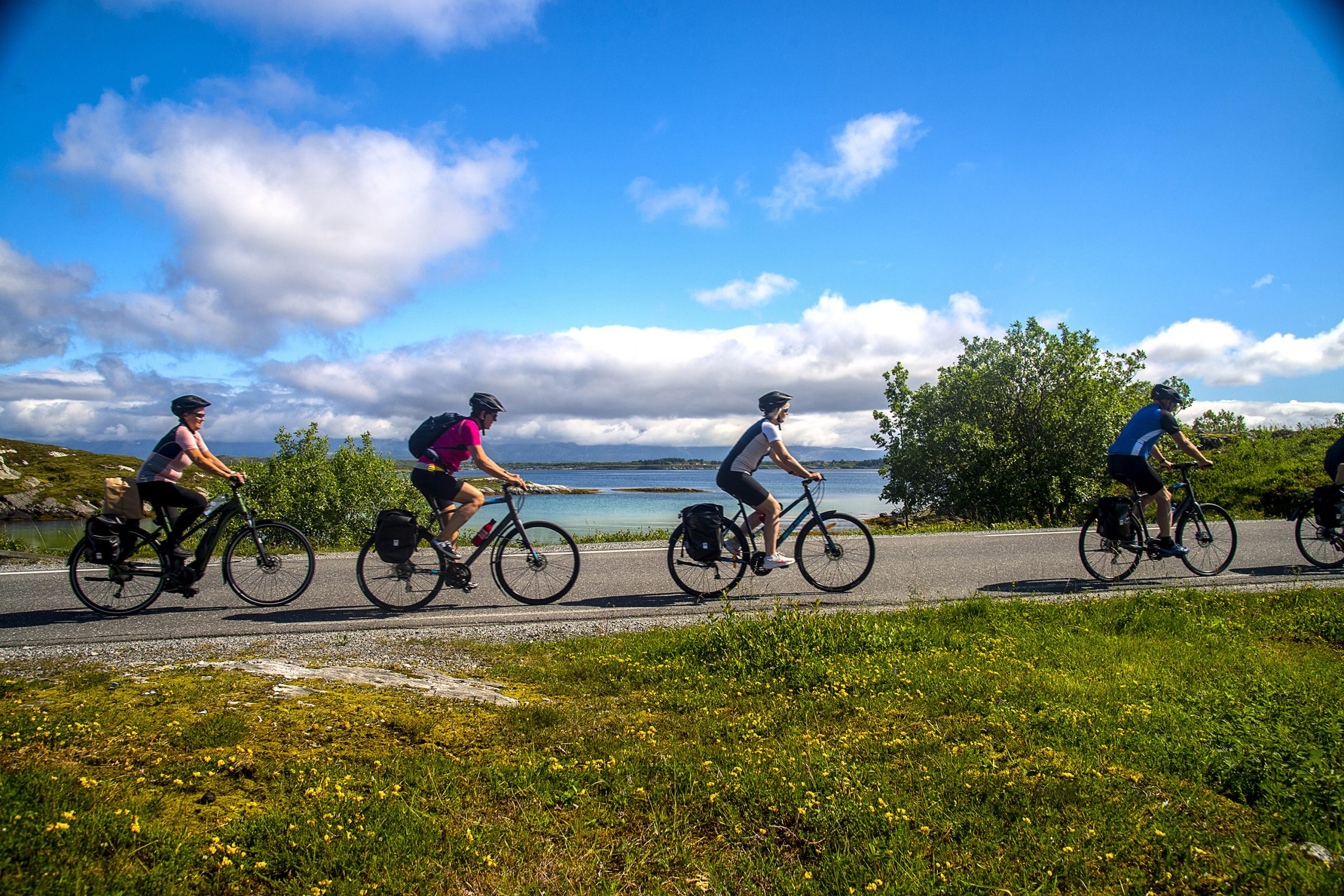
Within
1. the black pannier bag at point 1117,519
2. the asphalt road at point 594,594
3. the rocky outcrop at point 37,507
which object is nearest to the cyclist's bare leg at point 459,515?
the asphalt road at point 594,594

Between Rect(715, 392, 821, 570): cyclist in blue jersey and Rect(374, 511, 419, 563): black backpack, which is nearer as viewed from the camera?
Rect(374, 511, 419, 563): black backpack

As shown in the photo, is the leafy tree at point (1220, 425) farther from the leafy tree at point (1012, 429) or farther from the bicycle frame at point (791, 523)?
the bicycle frame at point (791, 523)

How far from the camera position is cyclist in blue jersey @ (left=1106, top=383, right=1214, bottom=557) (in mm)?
8992

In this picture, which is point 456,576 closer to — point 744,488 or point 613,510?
point 744,488

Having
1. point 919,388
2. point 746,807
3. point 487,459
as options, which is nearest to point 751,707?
point 746,807

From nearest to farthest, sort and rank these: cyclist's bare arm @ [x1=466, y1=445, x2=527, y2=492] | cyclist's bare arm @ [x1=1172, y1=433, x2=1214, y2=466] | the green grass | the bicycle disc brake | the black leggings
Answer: the green grass → cyclist's bare arm @ [x1=466, y1=445, x2=527, y2=492] → the black leggings → the bicycle disc brake → cyclist's bare arm @ [x1=1172, y1=433, x2=1214, y2=466]

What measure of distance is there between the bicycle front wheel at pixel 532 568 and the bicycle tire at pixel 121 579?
3.79 metres

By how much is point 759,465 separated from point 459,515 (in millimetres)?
3680

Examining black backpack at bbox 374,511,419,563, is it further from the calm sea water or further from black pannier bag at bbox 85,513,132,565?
black pannier bag at bbox 85,513,132,565

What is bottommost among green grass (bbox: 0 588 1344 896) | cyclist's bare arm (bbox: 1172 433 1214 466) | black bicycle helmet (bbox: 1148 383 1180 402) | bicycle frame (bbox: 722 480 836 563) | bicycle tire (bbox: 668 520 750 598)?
green grass (bbox: 0 588 1344 896)

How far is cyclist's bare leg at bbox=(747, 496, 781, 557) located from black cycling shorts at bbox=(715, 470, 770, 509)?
0.23 ft

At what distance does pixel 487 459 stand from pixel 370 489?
19491 mm

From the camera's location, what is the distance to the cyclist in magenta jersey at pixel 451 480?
7.72 m

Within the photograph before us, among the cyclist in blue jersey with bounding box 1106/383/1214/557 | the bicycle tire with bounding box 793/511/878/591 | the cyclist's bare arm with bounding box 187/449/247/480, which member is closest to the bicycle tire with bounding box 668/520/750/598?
the bicycle tire with bounding box 793/511/878/591
